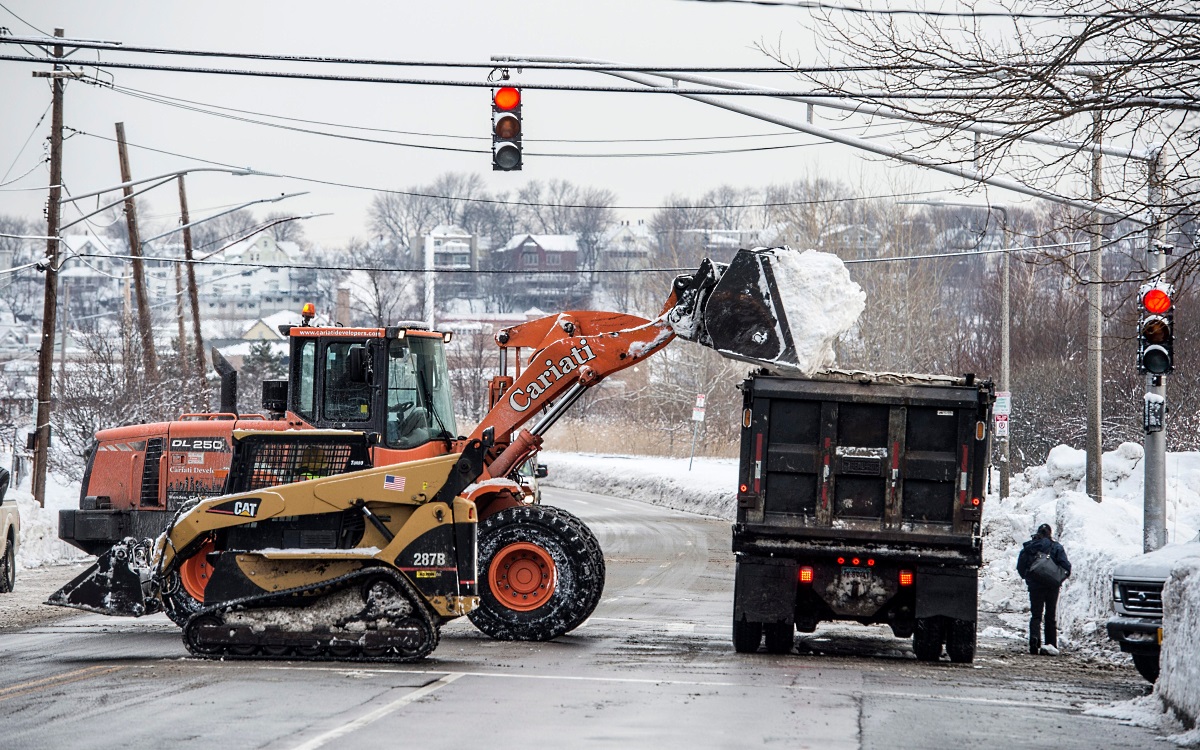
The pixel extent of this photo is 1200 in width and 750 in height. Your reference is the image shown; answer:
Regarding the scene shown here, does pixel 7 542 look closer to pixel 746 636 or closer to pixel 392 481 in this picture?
pixel 392 481

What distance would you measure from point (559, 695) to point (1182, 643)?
4.65 metres

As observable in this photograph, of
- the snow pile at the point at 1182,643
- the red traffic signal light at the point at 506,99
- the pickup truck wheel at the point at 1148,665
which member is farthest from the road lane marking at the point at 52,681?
the pickup truck wheel at the point at 1148,665

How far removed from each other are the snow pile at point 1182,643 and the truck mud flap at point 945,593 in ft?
7.90

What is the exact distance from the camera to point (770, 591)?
13.5 m

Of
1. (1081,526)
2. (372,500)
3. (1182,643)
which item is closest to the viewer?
(1182,643)

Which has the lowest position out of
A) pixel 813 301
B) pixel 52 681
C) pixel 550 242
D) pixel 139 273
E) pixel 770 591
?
pixel 52 681

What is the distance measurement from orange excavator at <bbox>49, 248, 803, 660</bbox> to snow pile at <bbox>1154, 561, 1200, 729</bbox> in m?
4.27

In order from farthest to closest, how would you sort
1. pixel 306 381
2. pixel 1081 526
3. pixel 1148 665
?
pixel 1081 526, pixel 306 381, pixel 1148 665

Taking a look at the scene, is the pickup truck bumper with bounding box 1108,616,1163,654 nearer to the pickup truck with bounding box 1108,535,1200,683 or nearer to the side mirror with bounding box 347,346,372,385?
the pickup truck with bounding box 1108,535,1200,683

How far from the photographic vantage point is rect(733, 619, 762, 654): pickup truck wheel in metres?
13.8

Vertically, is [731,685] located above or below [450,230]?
below

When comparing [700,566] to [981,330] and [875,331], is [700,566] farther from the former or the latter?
[981,330]

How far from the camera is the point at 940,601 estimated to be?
13.4 metres

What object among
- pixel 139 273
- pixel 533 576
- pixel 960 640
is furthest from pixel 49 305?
pixel 960 640
